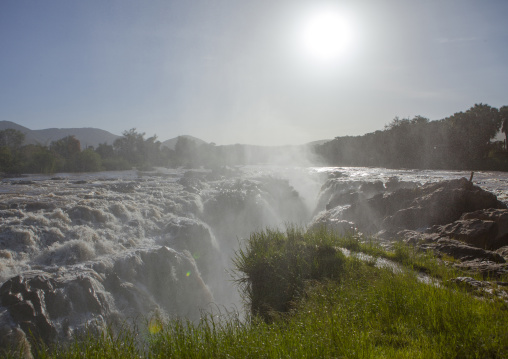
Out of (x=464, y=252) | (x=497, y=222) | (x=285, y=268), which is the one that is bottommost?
(x=285, y=268)

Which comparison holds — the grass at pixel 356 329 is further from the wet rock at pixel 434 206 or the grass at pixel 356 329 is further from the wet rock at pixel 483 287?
the wet rock at pixel 434 206

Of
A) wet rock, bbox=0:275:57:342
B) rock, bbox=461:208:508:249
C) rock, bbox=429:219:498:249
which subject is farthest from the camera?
rock, bbox=429:219:498:249

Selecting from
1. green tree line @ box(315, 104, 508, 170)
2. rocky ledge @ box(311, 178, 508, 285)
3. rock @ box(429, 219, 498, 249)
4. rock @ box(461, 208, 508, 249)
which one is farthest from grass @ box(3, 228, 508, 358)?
green tree line @ box(315, 104, 508, 170)

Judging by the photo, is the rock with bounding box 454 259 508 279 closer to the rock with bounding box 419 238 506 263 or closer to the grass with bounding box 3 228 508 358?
the rock with bounding box 419 238 506 263

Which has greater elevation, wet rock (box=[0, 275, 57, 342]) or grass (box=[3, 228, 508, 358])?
grass (box=[3, 228, 508, 358])

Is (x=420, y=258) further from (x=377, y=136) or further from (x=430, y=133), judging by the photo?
(x=377, y=136)

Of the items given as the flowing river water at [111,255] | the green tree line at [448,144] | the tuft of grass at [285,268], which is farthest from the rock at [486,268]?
the green tree line at [448,144]

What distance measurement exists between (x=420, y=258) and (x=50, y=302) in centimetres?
970

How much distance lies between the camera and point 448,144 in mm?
39750

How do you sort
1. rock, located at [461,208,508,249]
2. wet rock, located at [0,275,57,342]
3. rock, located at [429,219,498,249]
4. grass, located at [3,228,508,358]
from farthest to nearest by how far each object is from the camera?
rock, located at [429,219,498,249] < rock, located at [461,208,508,249] < wet rock, located at [0,275,57,342] < grass, located at [3,228,508,358]

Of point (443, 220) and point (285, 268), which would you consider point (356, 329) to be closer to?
point (285, 268)

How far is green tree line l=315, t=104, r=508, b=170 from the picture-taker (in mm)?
36875

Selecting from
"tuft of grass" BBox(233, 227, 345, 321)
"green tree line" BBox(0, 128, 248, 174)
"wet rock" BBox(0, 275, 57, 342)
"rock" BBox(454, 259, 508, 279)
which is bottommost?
"wet rock" BBox(0, 275, 57, 342)

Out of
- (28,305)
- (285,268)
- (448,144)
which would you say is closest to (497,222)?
(285,268)
